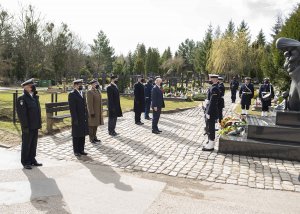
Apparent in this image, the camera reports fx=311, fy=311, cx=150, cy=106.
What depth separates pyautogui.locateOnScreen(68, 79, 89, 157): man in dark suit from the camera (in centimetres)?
746

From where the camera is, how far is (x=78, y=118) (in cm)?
754

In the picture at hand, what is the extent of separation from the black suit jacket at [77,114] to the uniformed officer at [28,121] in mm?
960

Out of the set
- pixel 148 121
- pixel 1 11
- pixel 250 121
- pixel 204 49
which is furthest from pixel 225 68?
pixel 250 121

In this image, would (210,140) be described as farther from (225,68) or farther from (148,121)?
(225,68)

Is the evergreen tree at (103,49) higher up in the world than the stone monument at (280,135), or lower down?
higher up

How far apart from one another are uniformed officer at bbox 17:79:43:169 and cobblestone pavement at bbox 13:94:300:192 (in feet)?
2.61

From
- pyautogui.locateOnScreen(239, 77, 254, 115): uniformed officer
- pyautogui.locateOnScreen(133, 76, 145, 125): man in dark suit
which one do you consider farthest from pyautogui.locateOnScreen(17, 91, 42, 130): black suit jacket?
pyautogui.locateOnScreen(239, 77, 254, 115): uniformed officer

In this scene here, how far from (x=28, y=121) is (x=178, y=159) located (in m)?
3.44

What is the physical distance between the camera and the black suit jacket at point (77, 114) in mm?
7461

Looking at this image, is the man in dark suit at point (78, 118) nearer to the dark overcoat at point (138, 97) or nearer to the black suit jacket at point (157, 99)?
the black suit jacket at point (157, 99)

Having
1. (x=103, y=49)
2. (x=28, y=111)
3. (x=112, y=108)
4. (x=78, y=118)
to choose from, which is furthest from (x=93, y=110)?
(x=103, y=49)

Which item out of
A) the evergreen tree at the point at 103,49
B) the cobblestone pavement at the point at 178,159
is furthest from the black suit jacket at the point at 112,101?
the evergreen tree at the point at 103,49

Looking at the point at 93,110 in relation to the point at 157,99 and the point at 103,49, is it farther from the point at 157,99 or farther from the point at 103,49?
the point at 103,49

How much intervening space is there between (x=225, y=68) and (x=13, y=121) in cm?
3765
